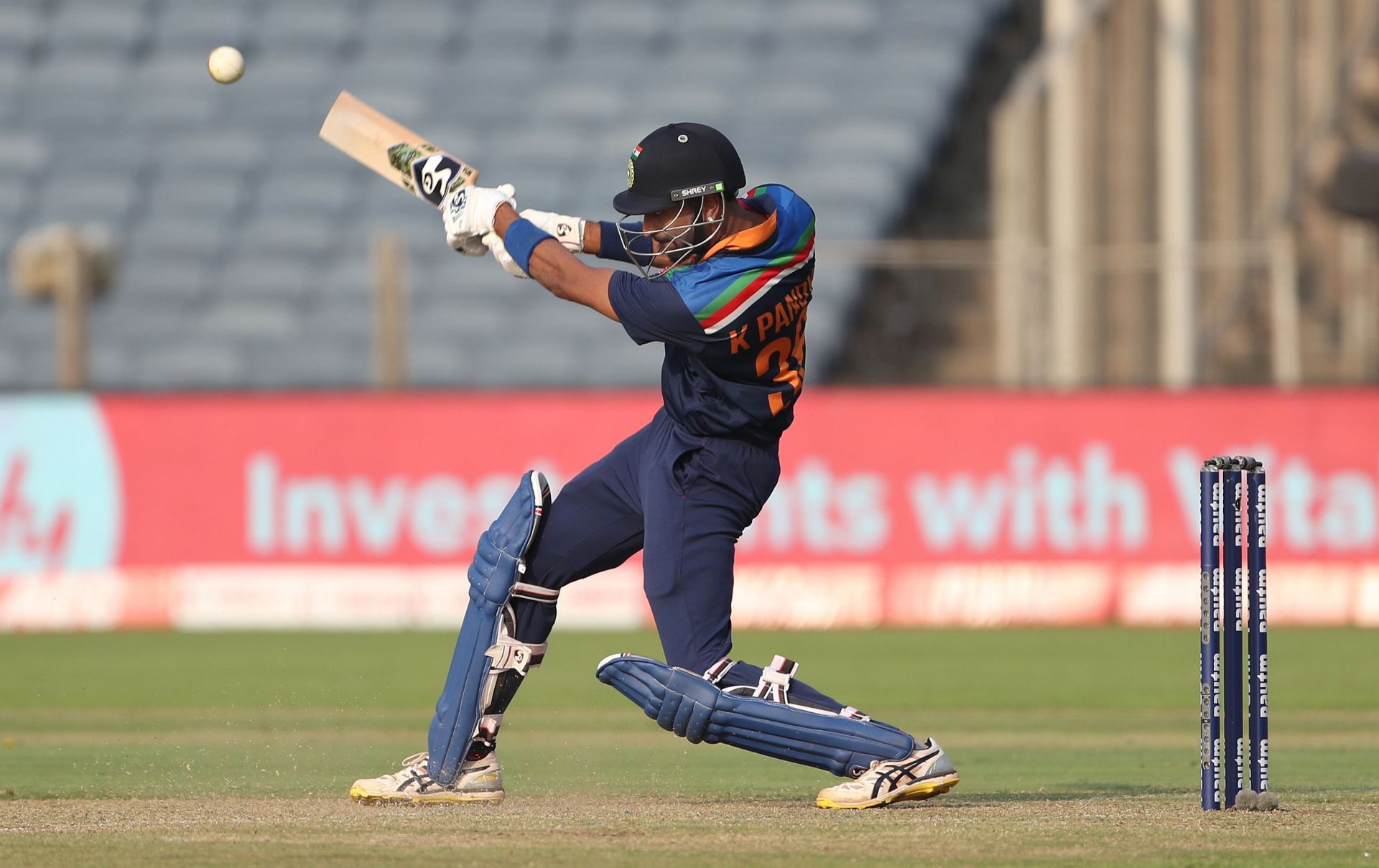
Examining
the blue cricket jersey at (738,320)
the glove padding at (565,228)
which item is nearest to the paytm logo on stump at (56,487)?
the glove padding at (565,228)

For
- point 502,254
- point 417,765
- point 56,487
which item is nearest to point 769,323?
point 502,254

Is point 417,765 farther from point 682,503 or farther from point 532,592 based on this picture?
point 682,503

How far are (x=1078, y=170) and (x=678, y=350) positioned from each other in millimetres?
10790

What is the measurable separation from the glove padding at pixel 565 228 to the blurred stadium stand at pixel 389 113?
381 inches

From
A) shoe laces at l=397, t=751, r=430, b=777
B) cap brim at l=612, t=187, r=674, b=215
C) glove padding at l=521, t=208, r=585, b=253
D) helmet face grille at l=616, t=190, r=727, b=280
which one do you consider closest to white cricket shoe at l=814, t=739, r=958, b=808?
shoe laces at l=397, t=751, r=430, b=777

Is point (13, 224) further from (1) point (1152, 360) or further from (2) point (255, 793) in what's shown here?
(2) point (255, 793)

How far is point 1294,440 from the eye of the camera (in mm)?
13742

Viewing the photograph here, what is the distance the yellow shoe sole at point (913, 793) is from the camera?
574cm

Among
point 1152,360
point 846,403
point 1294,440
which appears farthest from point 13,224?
point 1294,440

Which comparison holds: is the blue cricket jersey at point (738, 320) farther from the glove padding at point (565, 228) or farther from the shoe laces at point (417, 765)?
the shoe laces at point (417, 765)

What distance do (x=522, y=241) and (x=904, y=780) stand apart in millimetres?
1822

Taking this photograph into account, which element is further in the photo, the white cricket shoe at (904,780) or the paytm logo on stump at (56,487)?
the paytm logo on stump at (56,487)

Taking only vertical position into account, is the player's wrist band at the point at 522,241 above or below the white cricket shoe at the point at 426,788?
above

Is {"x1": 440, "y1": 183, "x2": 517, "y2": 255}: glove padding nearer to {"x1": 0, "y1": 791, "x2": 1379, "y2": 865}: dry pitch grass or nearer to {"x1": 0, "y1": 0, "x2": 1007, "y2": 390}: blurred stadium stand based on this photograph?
{"x1": 0, "y1": 791, "x2": 1379, "y2": 865}: dry pitch grass
